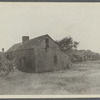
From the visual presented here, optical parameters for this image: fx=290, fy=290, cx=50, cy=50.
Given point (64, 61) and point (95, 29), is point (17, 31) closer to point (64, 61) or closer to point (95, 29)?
point (64, 61)

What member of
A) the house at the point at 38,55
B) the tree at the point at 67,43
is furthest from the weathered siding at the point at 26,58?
the tree at the point at 67,43

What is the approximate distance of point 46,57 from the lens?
8.58ft

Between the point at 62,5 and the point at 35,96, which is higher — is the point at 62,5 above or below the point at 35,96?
above

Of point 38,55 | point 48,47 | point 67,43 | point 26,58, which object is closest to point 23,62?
point 26,58

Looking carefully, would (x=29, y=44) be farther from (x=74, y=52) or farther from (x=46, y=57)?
(x=74, y=52)

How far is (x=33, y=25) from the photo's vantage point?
2.64 m

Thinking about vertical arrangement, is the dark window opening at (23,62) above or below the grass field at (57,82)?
above

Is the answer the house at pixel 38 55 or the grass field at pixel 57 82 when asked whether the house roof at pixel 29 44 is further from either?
the grass field at pixel 57 82

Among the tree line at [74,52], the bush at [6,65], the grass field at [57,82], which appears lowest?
the grass field at [57,82]

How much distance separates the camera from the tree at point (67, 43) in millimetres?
2646

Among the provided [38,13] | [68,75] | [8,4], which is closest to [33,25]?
[38,13]

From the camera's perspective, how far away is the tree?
104 inches

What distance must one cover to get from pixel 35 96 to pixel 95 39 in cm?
75

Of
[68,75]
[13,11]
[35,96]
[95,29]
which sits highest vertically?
[13,11]
